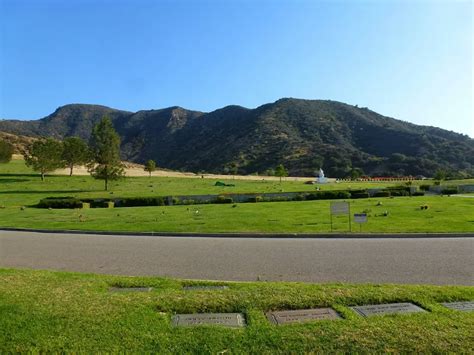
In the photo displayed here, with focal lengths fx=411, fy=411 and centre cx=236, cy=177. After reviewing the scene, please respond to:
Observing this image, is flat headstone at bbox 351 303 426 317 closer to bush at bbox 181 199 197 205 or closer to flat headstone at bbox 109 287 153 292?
flat headstone at bbox 109 287 153 292

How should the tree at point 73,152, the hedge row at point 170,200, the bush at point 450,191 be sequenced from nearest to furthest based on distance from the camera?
1. the hedge row at point 170,200
2. the bush at point 450,191
3. the tree at point 73,152

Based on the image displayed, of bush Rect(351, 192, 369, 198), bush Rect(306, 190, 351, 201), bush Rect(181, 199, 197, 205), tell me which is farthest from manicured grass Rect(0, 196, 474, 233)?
bush Rect(351, 192, 369, 198)

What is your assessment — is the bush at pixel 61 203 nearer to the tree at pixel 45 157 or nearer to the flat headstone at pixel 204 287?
the flat headstone at pixel 204 287

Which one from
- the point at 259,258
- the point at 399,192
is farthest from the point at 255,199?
the point at 259,258

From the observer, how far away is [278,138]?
409 feet

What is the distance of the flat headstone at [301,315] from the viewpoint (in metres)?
Answer: 5.18

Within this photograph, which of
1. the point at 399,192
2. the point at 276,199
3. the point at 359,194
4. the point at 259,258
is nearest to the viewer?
the point at 259,258

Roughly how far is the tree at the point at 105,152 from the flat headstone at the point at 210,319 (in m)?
46.0

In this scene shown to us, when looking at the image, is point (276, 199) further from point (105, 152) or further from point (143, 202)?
point (105, 152)

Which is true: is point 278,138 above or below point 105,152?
above

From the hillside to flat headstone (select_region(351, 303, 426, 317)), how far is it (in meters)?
93.4

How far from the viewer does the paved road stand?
28.0ft

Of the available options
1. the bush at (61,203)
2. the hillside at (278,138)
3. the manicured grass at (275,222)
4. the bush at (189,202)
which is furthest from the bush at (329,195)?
the hillside at (278,138)

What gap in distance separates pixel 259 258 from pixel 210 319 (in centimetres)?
532
